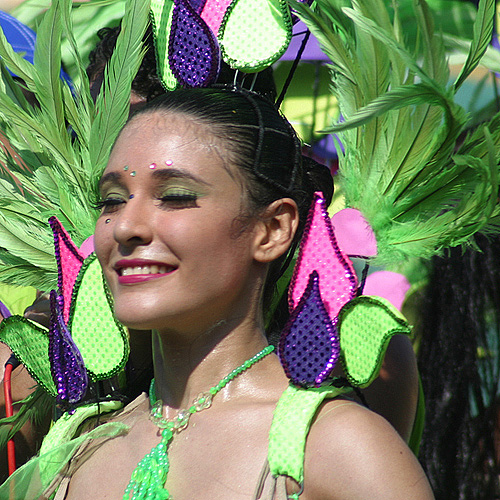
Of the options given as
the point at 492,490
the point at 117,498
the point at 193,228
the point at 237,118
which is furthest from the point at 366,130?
the point at 492,490

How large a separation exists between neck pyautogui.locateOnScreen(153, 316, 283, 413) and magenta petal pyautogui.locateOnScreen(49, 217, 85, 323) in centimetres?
36

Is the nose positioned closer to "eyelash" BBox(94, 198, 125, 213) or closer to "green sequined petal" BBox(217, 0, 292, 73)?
"eyelash" BBox(94, 198, 125, 213)

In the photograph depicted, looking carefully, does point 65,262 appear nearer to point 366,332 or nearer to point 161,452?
point 161,452

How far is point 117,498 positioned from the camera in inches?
64.9

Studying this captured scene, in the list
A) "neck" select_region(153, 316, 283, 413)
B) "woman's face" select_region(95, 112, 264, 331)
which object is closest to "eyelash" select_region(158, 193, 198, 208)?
"woman's face" select_region(95, 112, 264, 331)

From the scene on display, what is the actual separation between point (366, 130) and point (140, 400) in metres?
0.81

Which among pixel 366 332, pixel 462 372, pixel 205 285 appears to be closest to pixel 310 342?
pixel 366 332

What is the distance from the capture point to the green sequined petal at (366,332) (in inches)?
62.7

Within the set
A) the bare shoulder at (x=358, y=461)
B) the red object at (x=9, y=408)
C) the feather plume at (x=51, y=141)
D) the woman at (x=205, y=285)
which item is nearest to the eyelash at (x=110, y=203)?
the woman at (x=205, y=285)

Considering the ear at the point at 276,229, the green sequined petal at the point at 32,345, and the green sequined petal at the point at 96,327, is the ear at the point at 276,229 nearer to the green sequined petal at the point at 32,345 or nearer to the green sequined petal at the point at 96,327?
the green sequined petal at the point at 96,327

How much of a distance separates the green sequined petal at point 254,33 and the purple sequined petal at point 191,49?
3cm

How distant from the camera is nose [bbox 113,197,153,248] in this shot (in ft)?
5.24

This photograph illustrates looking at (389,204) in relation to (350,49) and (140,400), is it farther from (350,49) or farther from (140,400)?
(140,400)

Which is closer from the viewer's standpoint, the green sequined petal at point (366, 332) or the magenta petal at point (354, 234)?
the green sequined petal at point (366, 332)
